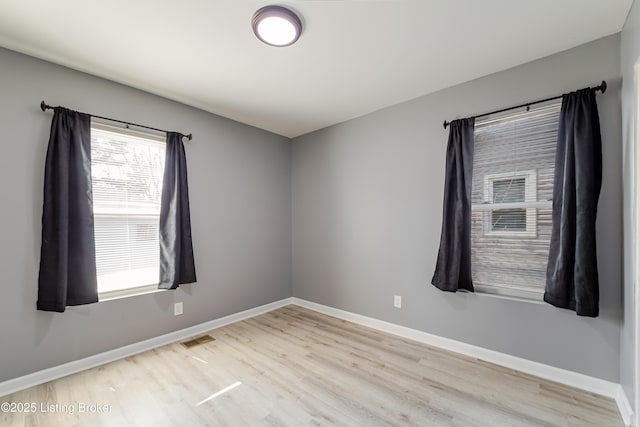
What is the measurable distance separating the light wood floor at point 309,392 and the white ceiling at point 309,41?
101 inches

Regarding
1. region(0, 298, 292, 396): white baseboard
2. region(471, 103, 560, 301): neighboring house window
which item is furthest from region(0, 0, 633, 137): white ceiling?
region(0, 298, 292, 396): white baseboard

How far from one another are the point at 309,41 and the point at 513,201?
2132mm

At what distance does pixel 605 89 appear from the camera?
190 cm

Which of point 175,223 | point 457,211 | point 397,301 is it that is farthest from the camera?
point 397,301

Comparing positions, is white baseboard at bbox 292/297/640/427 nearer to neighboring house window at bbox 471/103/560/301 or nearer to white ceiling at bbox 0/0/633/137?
neighboring house window at bbox 471/103/560/301

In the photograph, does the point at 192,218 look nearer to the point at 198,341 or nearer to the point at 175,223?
the point at 175,223

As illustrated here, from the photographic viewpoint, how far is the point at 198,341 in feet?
9.16

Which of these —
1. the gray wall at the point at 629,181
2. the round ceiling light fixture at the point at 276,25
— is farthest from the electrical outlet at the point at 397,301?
the round ceiling light fixture at the point at 276,25

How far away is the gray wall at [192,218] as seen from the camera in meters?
1.99

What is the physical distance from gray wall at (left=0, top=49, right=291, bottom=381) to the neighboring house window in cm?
258

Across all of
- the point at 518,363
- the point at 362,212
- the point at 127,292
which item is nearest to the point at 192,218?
the point at 127,292

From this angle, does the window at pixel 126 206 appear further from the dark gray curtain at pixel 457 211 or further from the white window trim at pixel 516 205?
the white window trim at pixel 516 205

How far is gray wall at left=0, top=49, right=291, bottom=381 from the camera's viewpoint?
1.99 meters

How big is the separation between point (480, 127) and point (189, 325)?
359 cm
